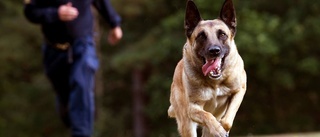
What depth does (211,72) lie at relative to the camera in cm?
651

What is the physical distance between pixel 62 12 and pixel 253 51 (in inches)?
631

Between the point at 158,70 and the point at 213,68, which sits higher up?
the point at 213,68

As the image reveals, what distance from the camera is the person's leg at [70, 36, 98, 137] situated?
9265 millimetres

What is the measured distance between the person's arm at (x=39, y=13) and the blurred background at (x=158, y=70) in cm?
1127

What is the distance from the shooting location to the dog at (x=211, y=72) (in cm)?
654

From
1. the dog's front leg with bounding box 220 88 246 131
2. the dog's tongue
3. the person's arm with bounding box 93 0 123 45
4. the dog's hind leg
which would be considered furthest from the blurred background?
the dog's tongue

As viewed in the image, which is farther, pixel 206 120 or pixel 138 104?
pixel 138 104

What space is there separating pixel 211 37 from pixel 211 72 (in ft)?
0.92

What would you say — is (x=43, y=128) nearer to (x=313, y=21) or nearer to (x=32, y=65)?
(x=32, y=65)

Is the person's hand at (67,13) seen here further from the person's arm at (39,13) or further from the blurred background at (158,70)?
the blurred background at (158,70)

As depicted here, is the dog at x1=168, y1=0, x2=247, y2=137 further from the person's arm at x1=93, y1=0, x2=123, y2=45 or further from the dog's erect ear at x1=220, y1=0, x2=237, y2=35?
the person's arm at x1=93, y1=0, x2=123, y2=45

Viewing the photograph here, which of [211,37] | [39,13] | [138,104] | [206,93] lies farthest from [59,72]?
[138,104]

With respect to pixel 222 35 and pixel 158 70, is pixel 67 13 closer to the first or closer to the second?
pixel 222 35

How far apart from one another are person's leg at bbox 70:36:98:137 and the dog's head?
2.75 m
